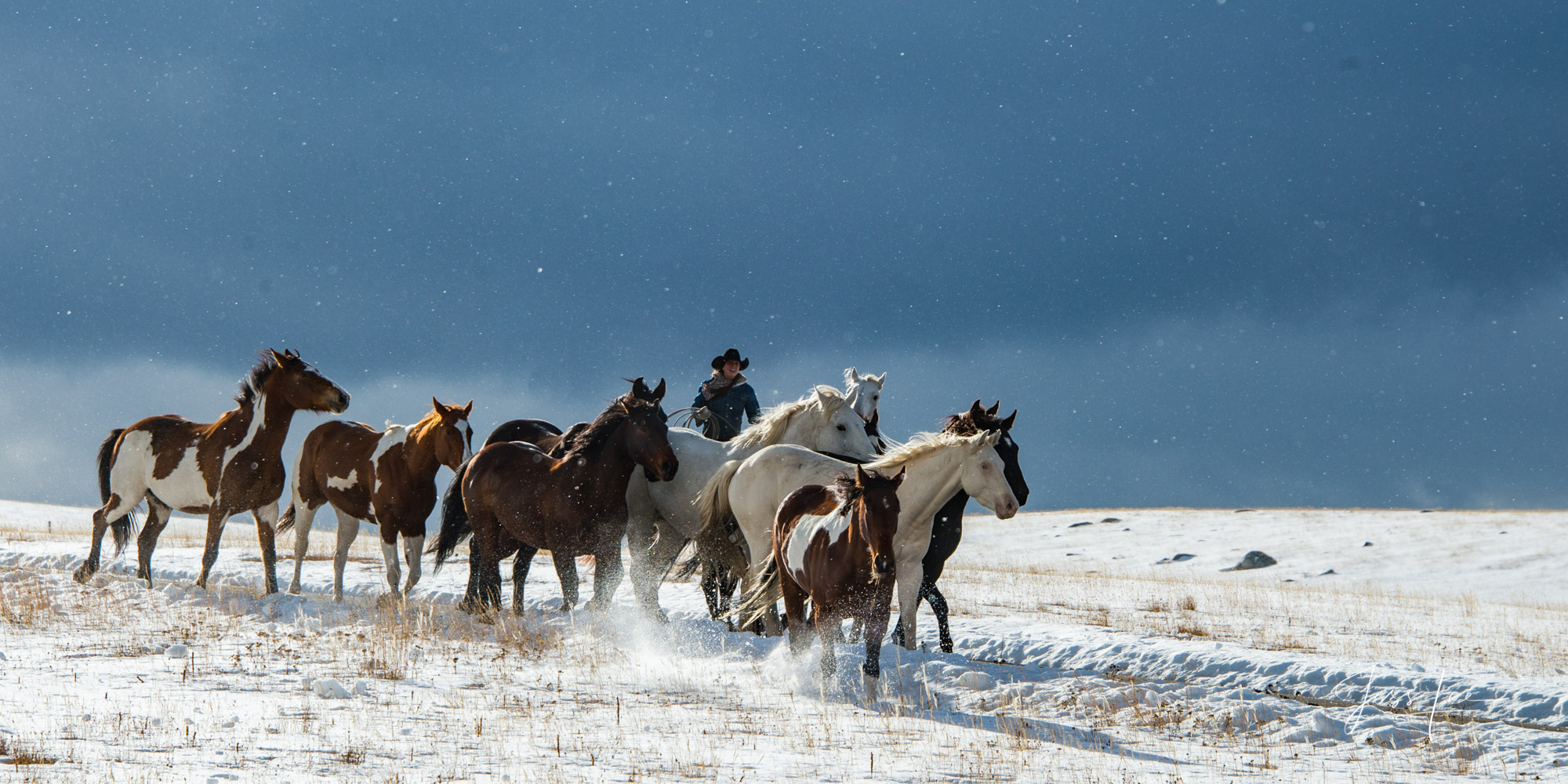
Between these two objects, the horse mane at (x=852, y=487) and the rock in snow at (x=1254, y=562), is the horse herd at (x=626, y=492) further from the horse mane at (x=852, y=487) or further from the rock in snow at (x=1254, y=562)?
the rock in snow at (x=1254, y=562)

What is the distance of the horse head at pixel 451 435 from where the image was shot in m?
12.5

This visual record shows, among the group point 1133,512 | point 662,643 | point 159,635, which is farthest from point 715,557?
point 1133,512

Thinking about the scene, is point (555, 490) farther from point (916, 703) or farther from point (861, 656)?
point (916, 703)

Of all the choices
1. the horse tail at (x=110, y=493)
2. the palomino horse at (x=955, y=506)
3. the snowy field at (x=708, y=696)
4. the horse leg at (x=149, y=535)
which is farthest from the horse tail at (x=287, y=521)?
the palomino horse at (x=955, y=506)

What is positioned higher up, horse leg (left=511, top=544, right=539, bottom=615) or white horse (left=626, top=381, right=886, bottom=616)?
white horse (left=626, top=381, right=886, bottom=616)

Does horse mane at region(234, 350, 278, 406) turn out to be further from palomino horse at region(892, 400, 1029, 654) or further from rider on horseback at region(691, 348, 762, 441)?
palomino horse at region(892, 400, 1029, 654)

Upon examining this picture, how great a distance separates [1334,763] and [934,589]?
12.6 ft

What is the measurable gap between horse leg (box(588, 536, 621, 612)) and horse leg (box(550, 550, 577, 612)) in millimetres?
260

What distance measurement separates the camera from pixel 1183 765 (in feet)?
21.1

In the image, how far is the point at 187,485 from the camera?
564 inches

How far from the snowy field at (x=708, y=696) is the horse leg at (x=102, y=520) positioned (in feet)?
0.72

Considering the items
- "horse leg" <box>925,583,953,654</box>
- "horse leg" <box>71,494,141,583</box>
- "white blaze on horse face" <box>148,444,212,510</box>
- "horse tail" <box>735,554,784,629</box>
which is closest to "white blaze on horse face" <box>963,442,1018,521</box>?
"horse leg" <box>925,583,953,654</box>

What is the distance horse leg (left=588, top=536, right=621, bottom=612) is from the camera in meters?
11.0

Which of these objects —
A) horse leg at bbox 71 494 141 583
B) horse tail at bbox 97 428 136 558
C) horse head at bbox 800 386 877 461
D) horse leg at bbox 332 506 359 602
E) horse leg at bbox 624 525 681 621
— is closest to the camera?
horse leg at bbox 624 525 681 621
